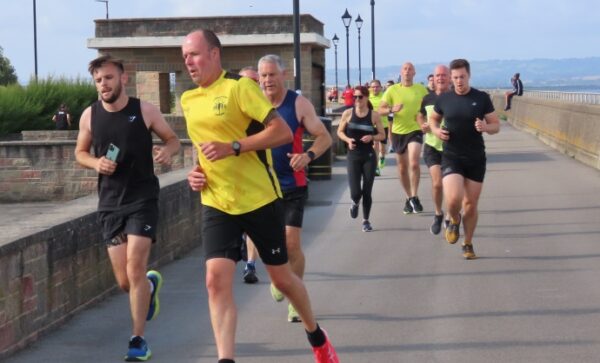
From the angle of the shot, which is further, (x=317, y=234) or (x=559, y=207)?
(x=559, y=207)

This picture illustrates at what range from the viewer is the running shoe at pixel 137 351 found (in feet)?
24.7

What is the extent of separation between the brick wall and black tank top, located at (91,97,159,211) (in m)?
20.3

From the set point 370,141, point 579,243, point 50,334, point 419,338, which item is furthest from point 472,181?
point 50,334

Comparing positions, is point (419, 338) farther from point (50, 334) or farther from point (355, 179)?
point (355, 179)

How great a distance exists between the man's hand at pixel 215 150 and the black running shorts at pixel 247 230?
1.44 feet

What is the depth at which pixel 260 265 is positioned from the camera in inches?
467

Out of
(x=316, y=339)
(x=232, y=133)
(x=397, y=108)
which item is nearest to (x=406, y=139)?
(x=397, y=108)

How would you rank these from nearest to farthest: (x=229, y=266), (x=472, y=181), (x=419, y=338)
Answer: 1. (x=229, y=266)
2. (x=419, y=338)
3. (x=472, y=181)

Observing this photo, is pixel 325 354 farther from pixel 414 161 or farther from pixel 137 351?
pixel 414 161

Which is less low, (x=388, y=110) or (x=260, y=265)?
(x=388, y=110)

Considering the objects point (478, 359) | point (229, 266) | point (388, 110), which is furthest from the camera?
point (388, 110)

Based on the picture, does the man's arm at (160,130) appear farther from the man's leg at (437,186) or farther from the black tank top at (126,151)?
the man's leg at (437,186)

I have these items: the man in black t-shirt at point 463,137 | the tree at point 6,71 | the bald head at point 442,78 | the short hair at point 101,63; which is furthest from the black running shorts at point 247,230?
the tree at point 6,71

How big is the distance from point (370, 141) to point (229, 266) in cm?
807
